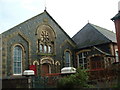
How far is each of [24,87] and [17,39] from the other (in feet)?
29.6

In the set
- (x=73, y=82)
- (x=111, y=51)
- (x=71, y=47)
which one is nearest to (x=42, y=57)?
(x=71, y=47)

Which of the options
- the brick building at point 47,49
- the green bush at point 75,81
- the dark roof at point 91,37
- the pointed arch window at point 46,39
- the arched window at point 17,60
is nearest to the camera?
the green bush at point 75,81

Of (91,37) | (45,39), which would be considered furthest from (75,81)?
(91,37)

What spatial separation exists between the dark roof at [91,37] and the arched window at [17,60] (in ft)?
28.5

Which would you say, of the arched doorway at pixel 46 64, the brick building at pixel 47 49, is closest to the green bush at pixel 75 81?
the brick building at pixel 47 49

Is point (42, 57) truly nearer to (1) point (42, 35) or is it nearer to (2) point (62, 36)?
(1) point (42, 35)

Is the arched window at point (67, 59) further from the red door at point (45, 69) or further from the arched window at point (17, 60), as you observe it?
the arched window at point (17, 60)

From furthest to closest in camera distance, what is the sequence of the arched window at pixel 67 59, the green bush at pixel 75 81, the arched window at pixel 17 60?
the arched window at pixel 67 59
the arched window at pixel 17 60
the green bush at pixel 75 81

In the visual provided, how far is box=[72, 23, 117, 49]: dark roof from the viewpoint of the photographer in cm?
2404

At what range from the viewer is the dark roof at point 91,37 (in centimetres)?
2404

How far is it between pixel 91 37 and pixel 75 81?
1598 cm

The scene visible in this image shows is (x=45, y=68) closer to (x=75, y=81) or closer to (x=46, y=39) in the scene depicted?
(x=46, y=39)

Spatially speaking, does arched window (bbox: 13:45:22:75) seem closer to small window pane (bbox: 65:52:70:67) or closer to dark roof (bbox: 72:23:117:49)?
small window pane (bbox: 65:52:70:67)

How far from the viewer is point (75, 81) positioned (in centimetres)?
1063
